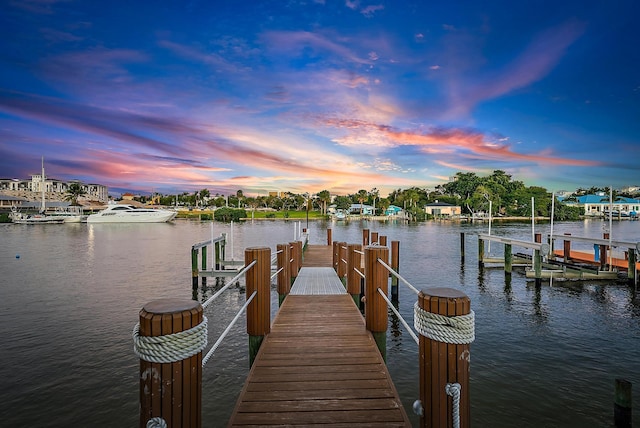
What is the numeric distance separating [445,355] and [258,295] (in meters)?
3.48

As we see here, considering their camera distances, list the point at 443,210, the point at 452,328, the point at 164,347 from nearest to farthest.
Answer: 1. the point at 164,347
2. the point at 452,328
3. the point at 443,210

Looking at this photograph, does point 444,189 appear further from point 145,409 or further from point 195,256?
point 145,409

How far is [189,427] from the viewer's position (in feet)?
7.50

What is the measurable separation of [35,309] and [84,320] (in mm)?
3182

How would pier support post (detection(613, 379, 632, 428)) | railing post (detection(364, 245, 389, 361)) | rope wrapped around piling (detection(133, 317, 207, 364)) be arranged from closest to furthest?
rope wrapped around piling (detection(133, 317, 207, 364)) → railing post (detection(364, 245, 389, 361)) → pier support post (detection(613, 379, 632, 428))

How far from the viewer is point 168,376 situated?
2.15 metres

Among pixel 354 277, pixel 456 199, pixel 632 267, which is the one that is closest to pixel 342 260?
pixel 354 277

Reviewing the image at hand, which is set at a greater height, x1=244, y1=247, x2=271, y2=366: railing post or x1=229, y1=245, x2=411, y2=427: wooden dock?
x1=244, y1=247, x2=271, y2=366: railing post

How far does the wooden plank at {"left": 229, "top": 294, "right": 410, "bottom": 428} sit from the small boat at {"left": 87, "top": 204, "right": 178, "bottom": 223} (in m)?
84.4

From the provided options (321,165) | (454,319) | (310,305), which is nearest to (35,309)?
(310,305)

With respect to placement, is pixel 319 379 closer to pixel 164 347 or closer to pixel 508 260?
pixel 164 347

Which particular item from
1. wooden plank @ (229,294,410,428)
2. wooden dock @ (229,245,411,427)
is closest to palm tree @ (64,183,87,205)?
wooden dock @ (229,245,411,427)

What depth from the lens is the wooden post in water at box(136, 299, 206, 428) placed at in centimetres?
213

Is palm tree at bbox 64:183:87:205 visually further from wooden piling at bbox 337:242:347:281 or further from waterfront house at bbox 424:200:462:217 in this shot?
wooden piling at bbox 337:242:347:281
